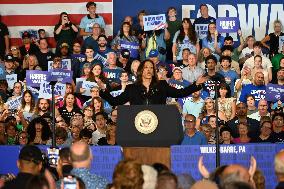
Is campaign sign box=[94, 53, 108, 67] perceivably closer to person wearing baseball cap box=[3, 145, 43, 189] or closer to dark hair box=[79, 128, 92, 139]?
dark hair box=[79, 128, 92, 139]

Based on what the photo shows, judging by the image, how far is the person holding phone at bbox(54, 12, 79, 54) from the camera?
1789 centimetres

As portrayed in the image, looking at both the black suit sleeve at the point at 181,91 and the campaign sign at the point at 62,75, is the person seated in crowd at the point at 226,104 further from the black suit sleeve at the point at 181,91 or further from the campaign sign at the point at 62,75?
the black suit sleeve at the point at 181,91

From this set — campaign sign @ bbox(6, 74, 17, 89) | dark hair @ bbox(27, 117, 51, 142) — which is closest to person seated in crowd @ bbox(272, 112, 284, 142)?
dark hair @ bbox(27, 117, 51, 142)

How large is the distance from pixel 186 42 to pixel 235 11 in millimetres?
1646

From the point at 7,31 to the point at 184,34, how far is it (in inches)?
139

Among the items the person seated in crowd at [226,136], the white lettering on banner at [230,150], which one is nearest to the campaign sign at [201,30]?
the person seated in crowd at [226,136]

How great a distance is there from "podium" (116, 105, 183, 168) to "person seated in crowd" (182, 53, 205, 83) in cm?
579

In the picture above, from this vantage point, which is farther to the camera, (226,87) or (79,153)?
(226,87)

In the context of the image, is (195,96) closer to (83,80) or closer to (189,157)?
(83,80)

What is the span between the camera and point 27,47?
58.7 feet

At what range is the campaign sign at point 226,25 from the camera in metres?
16.5

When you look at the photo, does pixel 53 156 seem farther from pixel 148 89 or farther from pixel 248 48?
pixel 248 48

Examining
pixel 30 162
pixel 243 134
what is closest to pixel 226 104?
pixel 243 134

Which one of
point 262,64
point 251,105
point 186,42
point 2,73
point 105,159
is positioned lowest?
point 105,159
